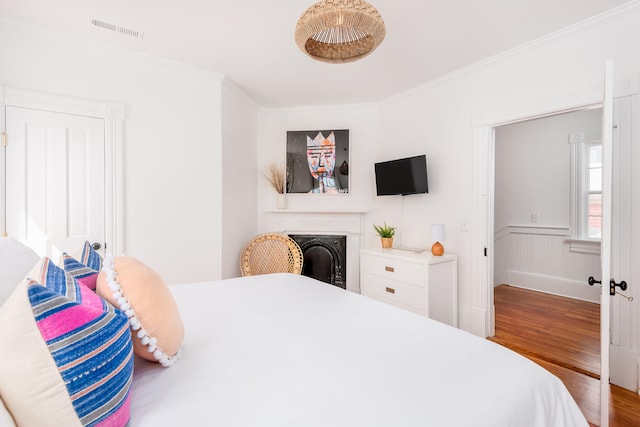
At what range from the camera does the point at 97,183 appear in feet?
8.49

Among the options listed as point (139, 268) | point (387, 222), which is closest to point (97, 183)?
point (139, 268)

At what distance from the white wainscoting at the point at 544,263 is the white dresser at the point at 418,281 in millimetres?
2216

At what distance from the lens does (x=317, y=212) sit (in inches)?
159

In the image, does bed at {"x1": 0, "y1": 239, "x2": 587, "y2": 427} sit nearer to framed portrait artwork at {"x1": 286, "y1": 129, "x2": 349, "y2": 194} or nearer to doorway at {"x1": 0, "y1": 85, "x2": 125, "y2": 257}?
doorway at {"x1": 0, "y1": 85, "x2": 125, "y2": 257}

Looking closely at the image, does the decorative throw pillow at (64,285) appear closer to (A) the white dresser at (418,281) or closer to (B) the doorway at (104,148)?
(B) the doorway at (104,148)

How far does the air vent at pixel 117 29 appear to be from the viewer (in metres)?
2.28

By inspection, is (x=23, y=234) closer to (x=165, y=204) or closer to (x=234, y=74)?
(x=165, y=204)

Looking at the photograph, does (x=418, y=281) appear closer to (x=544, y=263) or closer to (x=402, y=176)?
(x=402, y=176)

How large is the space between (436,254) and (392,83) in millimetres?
1886

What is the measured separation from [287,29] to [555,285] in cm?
464

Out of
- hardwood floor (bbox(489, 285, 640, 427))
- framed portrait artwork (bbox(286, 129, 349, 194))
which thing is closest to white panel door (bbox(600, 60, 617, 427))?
hardwood floor (bbox(489, 285, 640, 427))

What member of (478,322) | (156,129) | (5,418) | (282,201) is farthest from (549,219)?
(5,418)

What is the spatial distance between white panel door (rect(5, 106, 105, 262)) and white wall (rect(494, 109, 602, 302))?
5060 millimetres

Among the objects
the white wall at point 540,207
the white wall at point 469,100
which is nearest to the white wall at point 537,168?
the white wall at point 540,207
